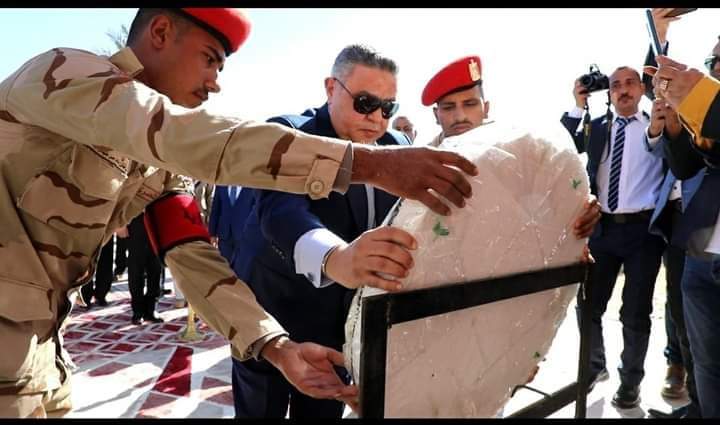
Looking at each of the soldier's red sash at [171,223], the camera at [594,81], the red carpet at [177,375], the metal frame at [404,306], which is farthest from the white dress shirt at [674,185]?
the red carpet at [177,375]

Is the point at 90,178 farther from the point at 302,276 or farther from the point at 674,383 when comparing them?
the point at 674,383

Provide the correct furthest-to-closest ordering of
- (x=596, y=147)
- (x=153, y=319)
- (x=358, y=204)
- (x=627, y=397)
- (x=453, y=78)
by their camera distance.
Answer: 1. (x=153, y=319)
2. (x=596, y=147)
3. (x=627, y=397)
4. (x=453, y=78)
5. (x=358, y=204)

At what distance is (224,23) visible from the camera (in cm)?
140

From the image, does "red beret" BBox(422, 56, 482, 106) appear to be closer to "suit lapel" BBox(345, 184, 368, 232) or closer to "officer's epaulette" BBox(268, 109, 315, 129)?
"officer's epaulette" BBox(268, 109, 315, 129)

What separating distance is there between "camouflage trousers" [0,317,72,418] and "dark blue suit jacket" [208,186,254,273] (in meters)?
0.90

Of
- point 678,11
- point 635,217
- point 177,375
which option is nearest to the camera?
point 678,11

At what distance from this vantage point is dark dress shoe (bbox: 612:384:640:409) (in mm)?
3426

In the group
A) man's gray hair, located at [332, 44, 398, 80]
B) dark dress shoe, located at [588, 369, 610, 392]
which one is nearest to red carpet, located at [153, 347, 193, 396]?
man's gray hair, located at [332, 44, 398, 80]

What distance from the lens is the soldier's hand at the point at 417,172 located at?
3.26 ft

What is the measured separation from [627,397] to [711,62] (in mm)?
2212

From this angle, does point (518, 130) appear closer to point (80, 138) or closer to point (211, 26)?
point (211, 26)

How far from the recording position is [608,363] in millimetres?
4344

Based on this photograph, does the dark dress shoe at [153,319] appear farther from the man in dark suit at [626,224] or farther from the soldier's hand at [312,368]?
the soldier's hand at [312,368]

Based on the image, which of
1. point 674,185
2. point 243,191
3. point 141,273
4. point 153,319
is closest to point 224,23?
point 243,191
